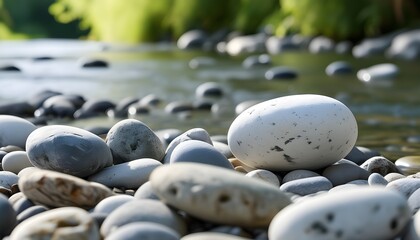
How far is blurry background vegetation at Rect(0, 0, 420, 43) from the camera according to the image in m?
16.8

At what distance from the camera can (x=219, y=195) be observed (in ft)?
7.48

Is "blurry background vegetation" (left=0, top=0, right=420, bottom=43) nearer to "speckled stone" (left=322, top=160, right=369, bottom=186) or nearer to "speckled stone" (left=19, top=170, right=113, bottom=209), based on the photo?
"speckled stone" (left=322, top=160, right=369, bottom=186)

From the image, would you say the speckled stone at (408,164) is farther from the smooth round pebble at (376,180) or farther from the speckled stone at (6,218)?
the speckled stone at (6,218)

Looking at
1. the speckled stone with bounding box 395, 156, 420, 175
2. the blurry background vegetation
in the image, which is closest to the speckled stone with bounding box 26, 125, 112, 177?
the speckled stone with bounding box 395, 156, 420, 175

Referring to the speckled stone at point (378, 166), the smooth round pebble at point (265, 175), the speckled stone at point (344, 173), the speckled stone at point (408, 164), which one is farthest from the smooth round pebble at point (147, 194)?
the speckled stone at point (408, 164)


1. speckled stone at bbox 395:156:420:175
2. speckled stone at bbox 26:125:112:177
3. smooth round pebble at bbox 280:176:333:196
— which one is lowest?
speckled stone at bbox 395:156:420:175

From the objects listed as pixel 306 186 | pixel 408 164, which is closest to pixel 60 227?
pixel 306 186

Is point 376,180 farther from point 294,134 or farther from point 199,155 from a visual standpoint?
point 199,155

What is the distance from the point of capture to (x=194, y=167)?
239cm

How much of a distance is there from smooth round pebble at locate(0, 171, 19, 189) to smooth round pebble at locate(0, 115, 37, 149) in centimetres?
87

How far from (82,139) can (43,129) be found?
9.6 inches

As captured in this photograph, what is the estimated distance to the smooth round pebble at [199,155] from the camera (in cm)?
300

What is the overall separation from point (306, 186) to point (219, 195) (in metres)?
0.74

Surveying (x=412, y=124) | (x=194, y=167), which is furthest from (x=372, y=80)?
(x=194, y=167)
